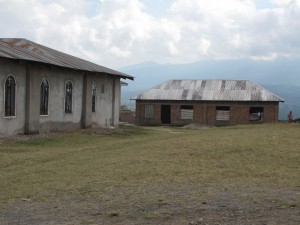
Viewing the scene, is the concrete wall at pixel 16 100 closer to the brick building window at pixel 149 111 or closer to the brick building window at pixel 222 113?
the brick building window at pixel 149 111

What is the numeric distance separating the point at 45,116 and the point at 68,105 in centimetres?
248

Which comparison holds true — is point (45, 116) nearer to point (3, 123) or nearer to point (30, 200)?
point (3, 123)

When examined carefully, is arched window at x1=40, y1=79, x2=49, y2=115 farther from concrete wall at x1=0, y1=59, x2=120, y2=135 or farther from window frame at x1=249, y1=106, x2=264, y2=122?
window frame at x1=249, y1=106, x2=264, y2=122

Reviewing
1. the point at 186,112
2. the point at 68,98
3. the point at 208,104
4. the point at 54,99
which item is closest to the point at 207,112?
the point at 208,104

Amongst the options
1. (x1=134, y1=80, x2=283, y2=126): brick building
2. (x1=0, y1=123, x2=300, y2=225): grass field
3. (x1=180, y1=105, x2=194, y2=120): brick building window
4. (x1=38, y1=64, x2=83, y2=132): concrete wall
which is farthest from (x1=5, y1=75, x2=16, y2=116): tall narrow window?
(x1=180, y1=105, x2=194, y2=120): brick building window

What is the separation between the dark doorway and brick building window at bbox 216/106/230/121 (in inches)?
180

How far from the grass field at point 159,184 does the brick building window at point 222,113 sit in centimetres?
2399

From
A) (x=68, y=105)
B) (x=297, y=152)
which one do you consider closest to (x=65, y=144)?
(x=68, y=105)

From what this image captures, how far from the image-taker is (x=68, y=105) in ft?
82.3

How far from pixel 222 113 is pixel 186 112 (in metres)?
3.08

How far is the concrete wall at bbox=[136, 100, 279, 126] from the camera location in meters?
40.1

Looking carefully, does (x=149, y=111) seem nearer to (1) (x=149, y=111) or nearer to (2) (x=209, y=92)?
(1) (x=149, y=111)

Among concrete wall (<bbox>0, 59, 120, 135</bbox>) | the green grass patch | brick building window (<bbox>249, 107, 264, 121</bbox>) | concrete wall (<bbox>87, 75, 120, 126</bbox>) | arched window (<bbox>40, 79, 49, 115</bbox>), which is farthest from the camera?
brick building window (<bbox>249, 107, 264, 121</bbox>)

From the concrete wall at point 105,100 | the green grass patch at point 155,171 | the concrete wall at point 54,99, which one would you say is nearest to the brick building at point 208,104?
the concrete wall at point 105,100
